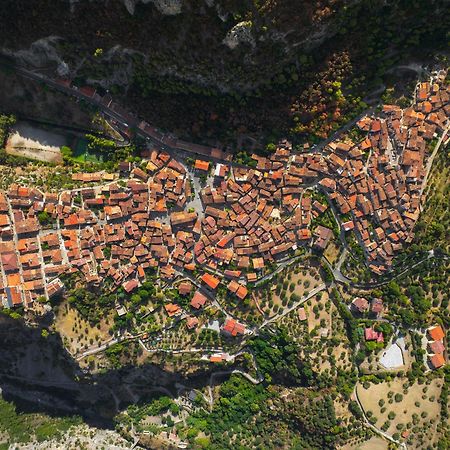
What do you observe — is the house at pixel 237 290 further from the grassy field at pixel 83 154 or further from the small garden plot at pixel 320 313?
the grassy field at pixel 83 154

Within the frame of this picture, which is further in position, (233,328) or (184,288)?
(233,328)

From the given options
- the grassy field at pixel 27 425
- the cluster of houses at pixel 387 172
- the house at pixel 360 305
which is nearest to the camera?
the cluster of houses at pixel 387 172

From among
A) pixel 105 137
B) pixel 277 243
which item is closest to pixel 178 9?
pixel 105 137

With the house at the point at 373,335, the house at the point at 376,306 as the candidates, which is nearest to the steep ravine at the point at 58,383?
the house at the point at 373,335

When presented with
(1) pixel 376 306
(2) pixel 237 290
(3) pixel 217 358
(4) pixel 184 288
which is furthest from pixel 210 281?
(1) pixel 376 306

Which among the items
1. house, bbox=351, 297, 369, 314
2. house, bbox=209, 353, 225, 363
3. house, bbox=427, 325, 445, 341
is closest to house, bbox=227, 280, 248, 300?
house, bbox=209, 353, 225, 363

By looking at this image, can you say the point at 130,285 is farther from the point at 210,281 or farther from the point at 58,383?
the point at 58,383
